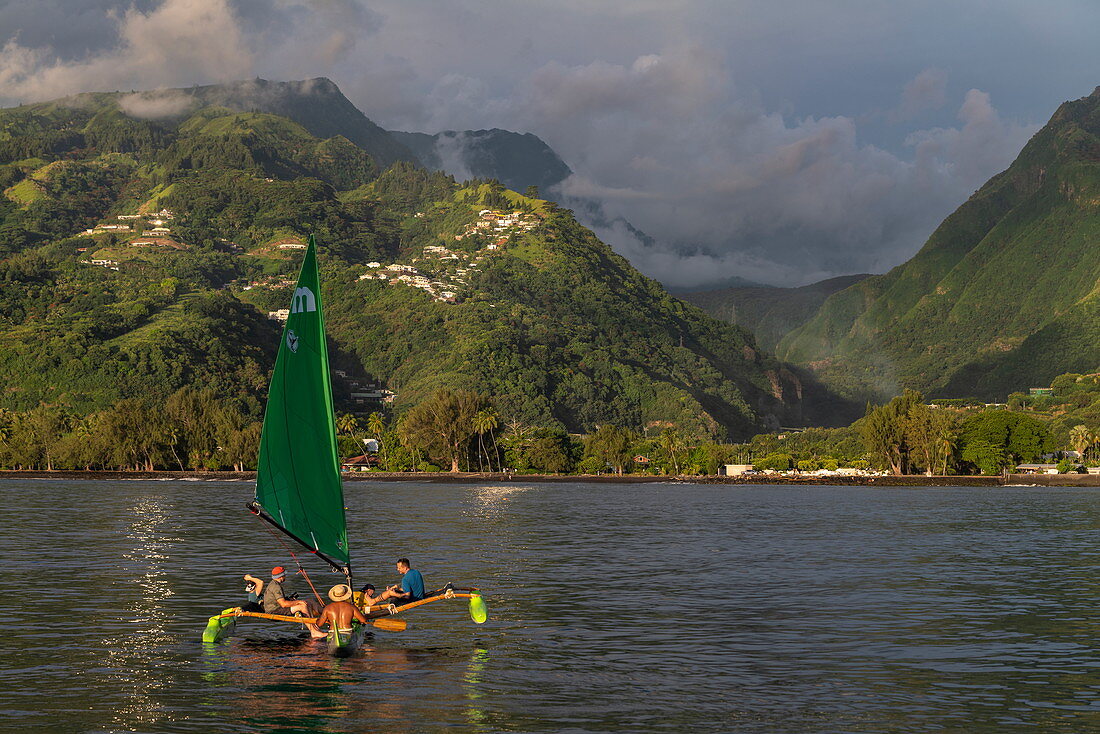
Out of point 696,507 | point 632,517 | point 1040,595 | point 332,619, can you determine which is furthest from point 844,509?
point 332,619

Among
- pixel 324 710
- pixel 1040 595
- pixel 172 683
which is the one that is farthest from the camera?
pixel 1040 595

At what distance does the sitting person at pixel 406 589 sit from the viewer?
142 feet

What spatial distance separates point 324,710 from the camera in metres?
32.2

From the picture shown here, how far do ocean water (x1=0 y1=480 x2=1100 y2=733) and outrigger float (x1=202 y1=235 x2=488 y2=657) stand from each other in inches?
152

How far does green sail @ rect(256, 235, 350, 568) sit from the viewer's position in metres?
40.4

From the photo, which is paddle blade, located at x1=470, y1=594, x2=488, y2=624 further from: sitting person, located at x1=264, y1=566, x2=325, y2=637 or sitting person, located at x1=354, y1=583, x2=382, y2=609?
sitting person, located at x1=264, y1=566, x2=325, y2=637

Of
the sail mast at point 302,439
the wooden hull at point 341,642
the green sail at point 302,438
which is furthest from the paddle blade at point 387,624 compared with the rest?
the green sail at point 302,438

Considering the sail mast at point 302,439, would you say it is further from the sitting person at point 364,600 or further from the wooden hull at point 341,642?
the wooden hull at point 341,642

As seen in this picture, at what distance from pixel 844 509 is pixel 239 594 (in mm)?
123661

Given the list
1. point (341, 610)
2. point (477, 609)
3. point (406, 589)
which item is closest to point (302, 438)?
point (341, 610)

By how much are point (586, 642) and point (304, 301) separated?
55.5ft

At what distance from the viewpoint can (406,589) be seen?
4366cm

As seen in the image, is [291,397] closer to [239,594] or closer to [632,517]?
[239,594]

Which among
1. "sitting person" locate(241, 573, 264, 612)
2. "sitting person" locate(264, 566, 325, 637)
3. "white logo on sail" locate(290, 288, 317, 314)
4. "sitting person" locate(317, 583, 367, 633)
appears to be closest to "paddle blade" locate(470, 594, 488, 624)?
"sitting person" locate(317, 583, 367, 633)
